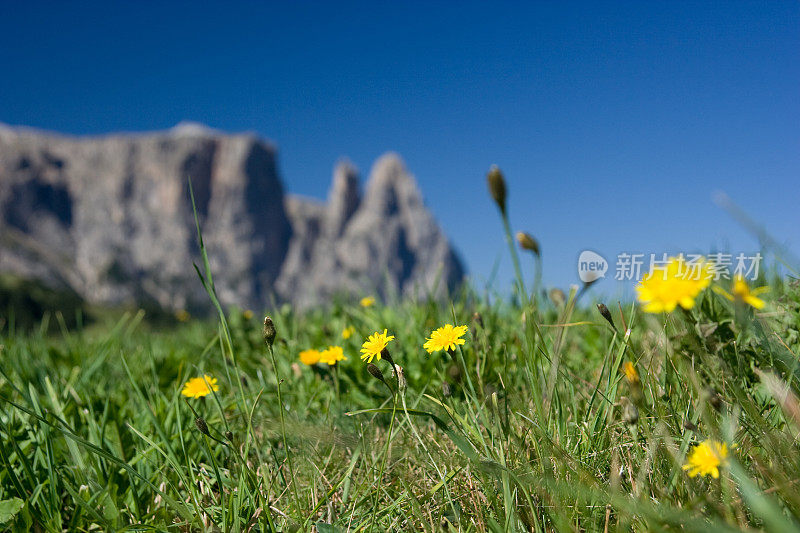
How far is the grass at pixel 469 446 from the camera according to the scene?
3.65 feet

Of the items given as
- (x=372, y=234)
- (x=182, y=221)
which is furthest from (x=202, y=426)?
(x=372, y=234)

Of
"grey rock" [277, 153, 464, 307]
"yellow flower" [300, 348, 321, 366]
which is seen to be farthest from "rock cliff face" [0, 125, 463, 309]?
"yellow flower" [300, 348, 321, 366]

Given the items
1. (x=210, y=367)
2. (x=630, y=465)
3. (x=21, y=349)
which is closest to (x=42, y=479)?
(x=210, y=367)

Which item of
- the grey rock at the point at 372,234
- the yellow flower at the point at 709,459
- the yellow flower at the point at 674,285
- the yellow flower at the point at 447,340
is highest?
the yellow flower at the point at 674,285

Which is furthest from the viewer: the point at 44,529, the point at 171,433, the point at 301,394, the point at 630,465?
the point at 301,394

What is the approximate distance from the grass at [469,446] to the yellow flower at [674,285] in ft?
0.31

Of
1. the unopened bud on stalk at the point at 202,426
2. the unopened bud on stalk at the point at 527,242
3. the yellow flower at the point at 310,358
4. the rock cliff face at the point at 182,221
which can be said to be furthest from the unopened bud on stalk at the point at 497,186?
the rock cliff face at the point at 182,221

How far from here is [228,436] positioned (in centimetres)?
141

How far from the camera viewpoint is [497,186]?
1.15 m

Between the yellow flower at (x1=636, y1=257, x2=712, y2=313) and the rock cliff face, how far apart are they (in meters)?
116

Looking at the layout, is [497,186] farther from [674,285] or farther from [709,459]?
[709,459]

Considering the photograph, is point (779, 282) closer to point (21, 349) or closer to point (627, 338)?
point (627, 338)

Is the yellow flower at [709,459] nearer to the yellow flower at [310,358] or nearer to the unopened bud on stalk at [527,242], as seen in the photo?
the unopened bud on stalk at [527,242]

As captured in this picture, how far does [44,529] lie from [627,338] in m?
1.68
